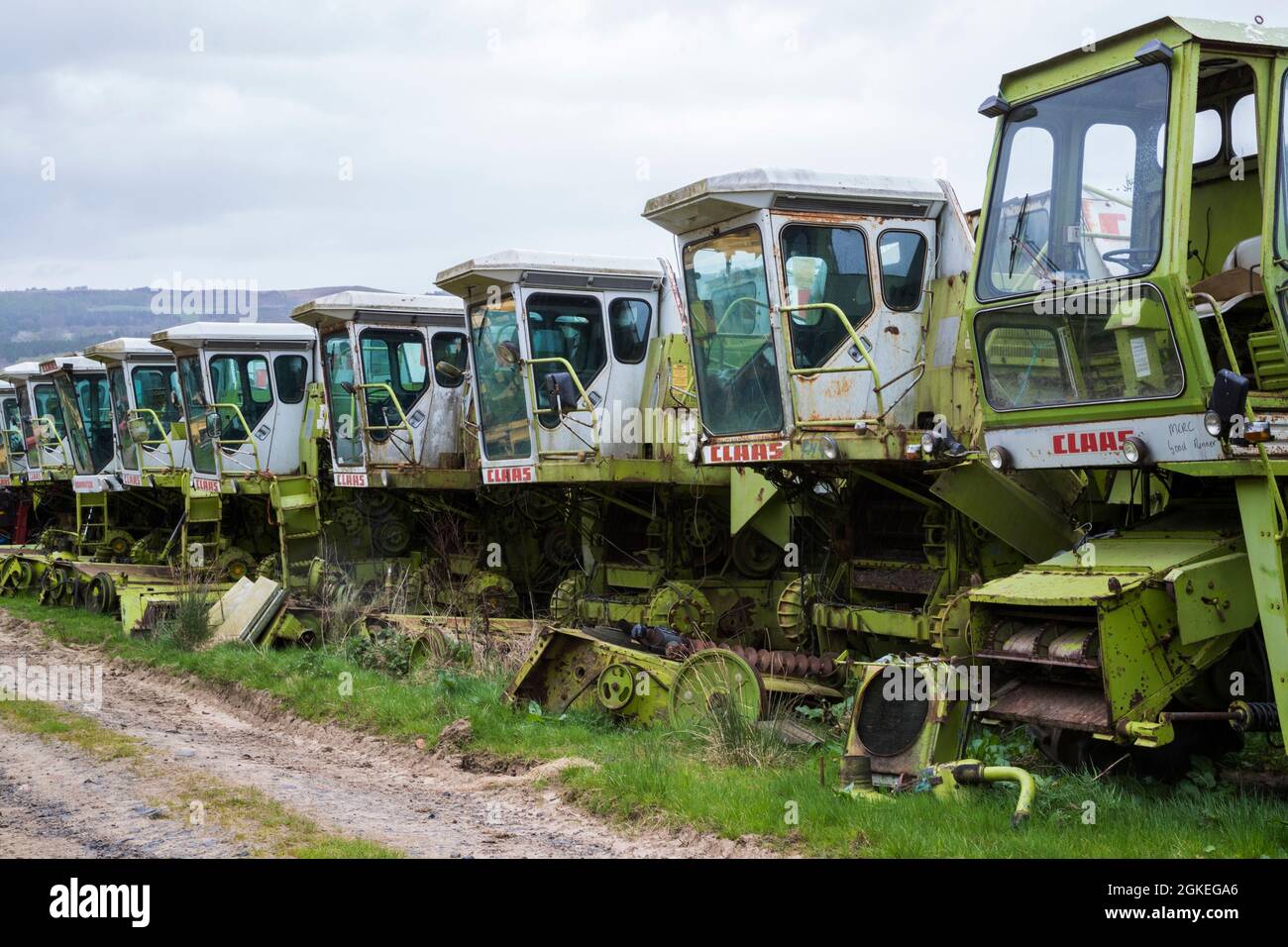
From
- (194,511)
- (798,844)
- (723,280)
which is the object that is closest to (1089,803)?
(798,844)

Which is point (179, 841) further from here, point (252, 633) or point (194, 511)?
point (194, 511)

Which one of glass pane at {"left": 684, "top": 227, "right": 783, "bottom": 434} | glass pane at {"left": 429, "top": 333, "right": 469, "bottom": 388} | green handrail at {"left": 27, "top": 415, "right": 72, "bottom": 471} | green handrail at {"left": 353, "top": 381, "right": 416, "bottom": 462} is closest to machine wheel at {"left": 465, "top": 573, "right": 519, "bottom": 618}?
green handrail at {"left": 353, "top": 381, "right": 416, "bottom": 462}

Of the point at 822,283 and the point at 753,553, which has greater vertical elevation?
the point at 822,283

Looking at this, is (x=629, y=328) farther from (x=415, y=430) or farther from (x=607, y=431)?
(x=415, y=430)

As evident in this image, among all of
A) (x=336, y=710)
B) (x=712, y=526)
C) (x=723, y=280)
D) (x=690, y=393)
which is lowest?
(x=336, y=710)

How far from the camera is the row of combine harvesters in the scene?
254 inches

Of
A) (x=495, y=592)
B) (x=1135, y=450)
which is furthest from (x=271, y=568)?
(x=1135, y=450)

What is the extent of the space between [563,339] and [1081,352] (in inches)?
304

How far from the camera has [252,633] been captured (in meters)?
14.0

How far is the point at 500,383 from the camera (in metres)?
14.3

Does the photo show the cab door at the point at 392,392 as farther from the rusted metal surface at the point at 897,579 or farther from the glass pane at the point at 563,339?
the rusted metal surface at the point at 897,579

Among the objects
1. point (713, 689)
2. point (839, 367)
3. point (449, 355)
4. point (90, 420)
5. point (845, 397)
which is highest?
point (449, 355)
